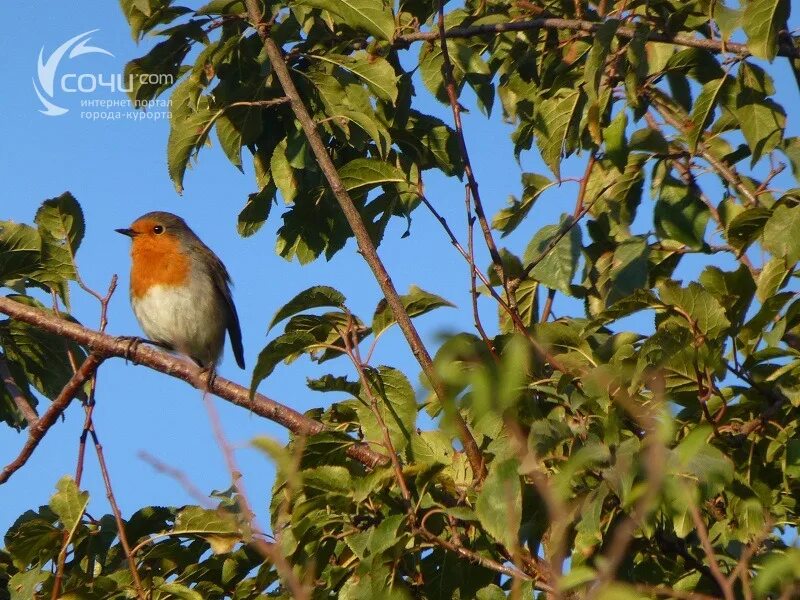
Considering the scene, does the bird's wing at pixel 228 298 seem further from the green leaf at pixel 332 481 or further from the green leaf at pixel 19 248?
the green leaf at pixel 332 481

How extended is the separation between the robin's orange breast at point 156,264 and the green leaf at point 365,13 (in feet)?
14.5

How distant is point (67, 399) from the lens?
4.07 m

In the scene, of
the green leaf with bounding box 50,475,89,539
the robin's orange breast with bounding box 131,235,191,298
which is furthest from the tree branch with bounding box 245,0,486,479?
the robin's orange breast with bounding box 131,235,191,298

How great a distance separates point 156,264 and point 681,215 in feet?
16.2

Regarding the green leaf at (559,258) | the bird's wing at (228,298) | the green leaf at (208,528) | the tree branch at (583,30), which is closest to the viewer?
the green leaf at (559,258)

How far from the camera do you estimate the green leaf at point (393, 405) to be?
129 inches

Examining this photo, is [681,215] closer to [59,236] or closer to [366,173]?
[366,173]

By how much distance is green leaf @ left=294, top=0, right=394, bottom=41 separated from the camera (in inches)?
144

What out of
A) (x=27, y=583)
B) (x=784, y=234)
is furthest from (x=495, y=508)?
(x=27, y=583)

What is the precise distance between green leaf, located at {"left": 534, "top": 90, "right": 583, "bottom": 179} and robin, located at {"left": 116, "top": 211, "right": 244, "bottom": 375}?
4.03 m

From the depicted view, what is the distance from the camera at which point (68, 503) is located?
3477 millimetres

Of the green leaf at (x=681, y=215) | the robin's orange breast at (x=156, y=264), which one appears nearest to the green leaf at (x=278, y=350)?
the green leaf at (x=681, y=215)

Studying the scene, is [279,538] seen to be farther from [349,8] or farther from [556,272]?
[349,8]

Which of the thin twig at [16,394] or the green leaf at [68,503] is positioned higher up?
the thin twig at [16,394]
